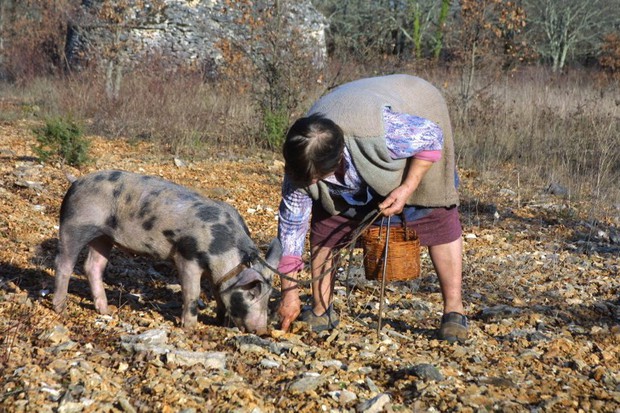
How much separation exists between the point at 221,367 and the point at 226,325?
963 mm

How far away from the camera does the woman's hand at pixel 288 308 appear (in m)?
4.98

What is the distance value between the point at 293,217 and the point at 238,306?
2.30 feet

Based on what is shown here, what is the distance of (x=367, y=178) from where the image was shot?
4.46 m

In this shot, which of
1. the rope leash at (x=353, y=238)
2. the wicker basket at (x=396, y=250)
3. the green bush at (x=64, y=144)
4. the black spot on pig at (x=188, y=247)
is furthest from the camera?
the green bush at (x=64, y=144)

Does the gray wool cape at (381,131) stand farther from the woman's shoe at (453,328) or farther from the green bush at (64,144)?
the green bush at (64,144)

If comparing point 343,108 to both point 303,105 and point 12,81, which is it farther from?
point 12,81

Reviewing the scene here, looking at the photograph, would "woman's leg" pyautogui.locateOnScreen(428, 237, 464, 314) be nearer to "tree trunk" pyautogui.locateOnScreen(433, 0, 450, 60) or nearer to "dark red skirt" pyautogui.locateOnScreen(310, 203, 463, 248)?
"dark red skirt" pyautogui.locateOnScreen(310, 203, 463, 248)

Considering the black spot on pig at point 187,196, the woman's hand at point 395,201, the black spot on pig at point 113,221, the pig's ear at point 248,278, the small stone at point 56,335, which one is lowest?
the small stone at point 56,335

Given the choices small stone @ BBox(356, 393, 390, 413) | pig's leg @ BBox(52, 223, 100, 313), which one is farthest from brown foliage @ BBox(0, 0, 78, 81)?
small stone @ BBox(356, 393, 390, 413)

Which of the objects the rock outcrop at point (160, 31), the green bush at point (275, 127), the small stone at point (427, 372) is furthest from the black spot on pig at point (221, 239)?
the rock outcrop at point (160, 31)

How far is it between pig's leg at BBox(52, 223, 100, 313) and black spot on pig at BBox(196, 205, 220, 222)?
2.47ft

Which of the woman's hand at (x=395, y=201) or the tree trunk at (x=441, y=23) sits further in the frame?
the tree trunk at (x=441, y=23)

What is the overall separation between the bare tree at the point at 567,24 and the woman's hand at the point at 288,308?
2601 centimetres

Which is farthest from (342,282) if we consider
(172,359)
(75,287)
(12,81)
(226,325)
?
(12,81)
